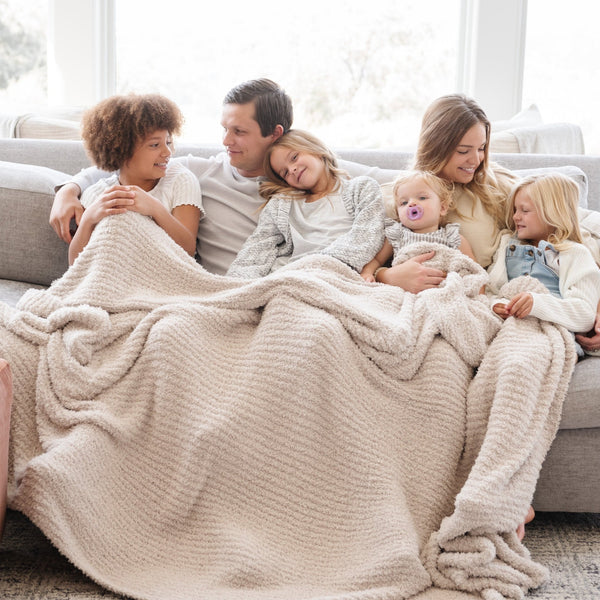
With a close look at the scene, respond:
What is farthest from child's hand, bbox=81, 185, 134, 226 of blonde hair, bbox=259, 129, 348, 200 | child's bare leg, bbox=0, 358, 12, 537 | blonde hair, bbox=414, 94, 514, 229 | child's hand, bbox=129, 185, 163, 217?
blonde hair, bbox=414, 94, 514, 229

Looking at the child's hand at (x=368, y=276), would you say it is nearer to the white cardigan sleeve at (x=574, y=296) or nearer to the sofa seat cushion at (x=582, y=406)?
the white cardigan sleeve at (x=574, y=296)

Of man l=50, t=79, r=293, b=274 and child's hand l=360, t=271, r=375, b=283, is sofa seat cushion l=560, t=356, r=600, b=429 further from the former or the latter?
man l=50, t=79, r=293, b=274

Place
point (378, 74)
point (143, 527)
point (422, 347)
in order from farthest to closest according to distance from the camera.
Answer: point (378, 74), point (422, 347), point (143, 527)

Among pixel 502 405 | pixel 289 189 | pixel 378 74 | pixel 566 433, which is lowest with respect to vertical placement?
pixel 566 433

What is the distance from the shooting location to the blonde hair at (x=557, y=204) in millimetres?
2053

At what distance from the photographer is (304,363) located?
160 cm

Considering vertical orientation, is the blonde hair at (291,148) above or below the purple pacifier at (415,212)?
above

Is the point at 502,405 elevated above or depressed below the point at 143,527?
above

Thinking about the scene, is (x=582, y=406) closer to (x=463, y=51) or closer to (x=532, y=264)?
(x=532, y=264)

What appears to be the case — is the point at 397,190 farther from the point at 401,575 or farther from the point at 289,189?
the point at 401,575

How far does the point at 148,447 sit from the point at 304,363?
341 millimetres

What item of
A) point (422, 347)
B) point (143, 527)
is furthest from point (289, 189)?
point (143, 527)

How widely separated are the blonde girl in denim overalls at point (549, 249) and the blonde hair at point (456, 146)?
0.24 ft

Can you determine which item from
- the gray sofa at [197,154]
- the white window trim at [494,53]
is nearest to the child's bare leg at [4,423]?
the gray sofa at [197,154]
